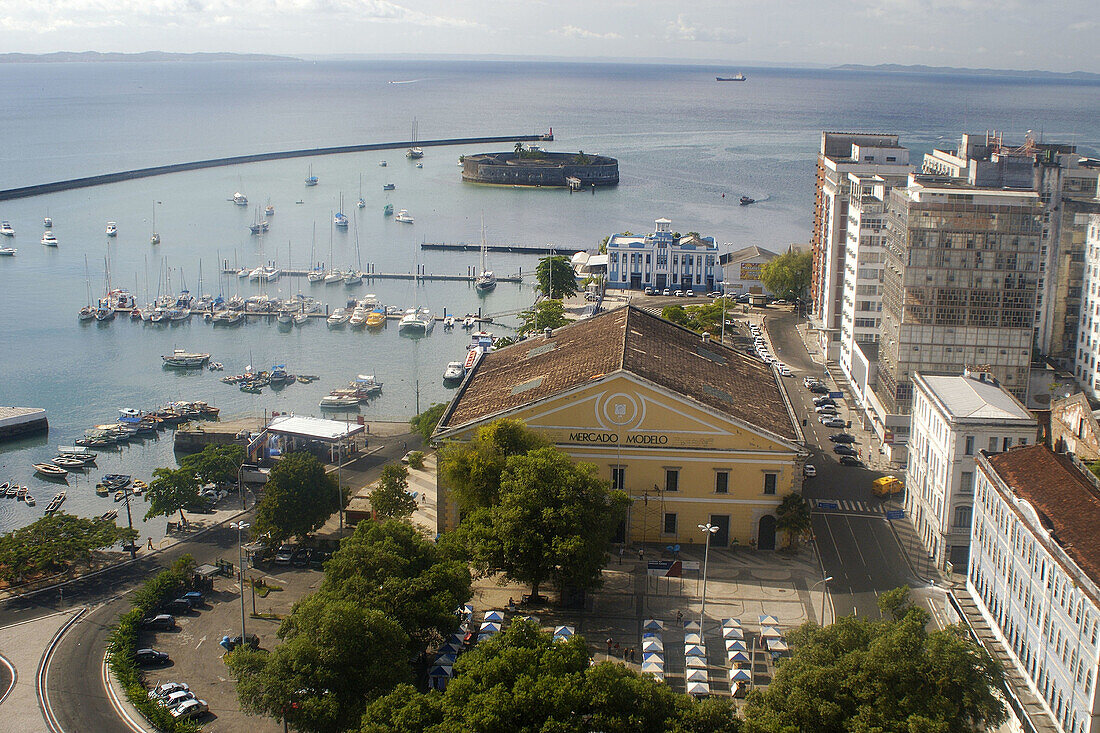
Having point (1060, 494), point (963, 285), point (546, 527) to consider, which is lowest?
point (546, 527)

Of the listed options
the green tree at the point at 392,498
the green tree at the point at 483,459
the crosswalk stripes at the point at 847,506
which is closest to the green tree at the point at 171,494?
the green tree at the point at 392,498

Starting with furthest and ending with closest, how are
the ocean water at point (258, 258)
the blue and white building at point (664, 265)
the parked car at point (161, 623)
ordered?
1. the blue and white building at point (664, 265)
2. the ocean water at point (258, 258)
3. the parked car at point (161, 623)

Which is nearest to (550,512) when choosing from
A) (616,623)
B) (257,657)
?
(616,623)

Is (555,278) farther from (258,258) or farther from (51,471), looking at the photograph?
(51,471)

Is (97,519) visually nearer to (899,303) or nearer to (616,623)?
(616,623)

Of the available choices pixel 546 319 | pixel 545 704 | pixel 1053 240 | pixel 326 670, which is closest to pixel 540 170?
pixel 546 319

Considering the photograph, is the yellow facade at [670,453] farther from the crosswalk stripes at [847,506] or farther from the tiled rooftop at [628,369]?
the crosswalk stripes at [847,506]
